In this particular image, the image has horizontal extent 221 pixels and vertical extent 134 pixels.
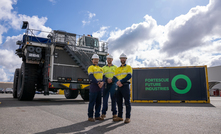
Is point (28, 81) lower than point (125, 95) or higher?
higher

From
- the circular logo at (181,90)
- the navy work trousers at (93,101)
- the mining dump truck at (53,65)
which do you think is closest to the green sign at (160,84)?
the circular logo at (181,90)

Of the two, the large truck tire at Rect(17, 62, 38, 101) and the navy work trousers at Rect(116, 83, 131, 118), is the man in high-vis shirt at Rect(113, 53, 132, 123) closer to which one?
the navy work trousers at Rect(116, 83, 131, 118)

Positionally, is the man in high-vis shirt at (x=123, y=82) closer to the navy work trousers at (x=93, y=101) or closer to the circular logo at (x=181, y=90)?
the navy work trousers at (x=93, y=101)

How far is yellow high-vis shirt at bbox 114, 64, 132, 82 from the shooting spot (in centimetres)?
479

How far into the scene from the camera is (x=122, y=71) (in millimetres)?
4863

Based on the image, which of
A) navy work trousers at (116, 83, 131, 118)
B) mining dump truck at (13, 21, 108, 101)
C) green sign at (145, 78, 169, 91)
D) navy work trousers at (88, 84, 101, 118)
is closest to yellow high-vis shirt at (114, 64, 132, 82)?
navy work trousers at (116, 83, 131, 118)

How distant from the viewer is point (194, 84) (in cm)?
1271

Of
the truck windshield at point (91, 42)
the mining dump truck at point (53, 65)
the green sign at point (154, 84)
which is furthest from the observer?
the green sign at point (154, 84)

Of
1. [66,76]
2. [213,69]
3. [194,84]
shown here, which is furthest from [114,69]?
[213,69]

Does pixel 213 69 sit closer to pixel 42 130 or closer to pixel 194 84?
pixel 194 84

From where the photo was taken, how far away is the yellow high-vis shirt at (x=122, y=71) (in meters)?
4.79

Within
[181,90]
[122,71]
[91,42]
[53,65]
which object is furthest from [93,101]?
[181,90]

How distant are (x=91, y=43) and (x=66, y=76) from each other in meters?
3.30

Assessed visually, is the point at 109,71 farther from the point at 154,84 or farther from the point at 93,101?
the point at 154,84
